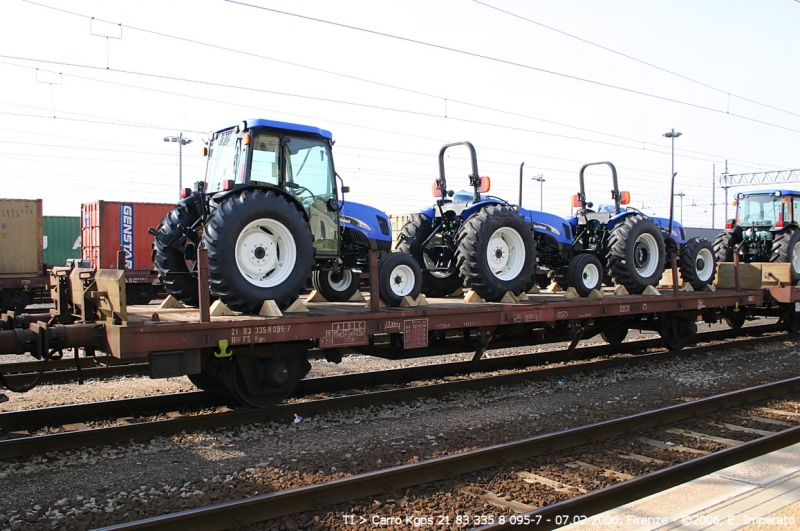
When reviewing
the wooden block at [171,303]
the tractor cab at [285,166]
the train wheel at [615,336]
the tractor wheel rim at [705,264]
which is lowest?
the train wheel at [615,336]

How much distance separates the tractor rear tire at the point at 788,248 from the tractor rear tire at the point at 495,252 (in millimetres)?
8952

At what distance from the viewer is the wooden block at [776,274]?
14008mm

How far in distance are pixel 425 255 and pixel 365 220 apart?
1.96m

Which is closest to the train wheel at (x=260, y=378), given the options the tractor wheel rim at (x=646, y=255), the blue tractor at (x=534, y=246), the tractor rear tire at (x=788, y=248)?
the blue tractor at (x=534, y=246)

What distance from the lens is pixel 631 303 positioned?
1030cm

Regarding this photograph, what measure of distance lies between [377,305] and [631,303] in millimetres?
4815

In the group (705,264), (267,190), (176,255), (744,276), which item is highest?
(267,190)

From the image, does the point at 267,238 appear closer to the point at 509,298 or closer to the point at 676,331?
the point at 509,298

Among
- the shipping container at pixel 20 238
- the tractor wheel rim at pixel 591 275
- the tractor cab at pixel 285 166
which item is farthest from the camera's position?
the shipping container at pixel 20 238

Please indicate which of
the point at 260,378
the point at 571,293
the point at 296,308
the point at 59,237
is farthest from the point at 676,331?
the point at 59,237

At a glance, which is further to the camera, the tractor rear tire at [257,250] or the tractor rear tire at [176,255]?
the tractor rear tire at [176,255]

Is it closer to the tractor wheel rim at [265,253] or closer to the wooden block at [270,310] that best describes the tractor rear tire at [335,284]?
the tractor wheel rim at [265,253]

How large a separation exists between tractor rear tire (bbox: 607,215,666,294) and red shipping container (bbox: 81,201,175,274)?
14.7m

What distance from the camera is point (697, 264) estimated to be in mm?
12906
